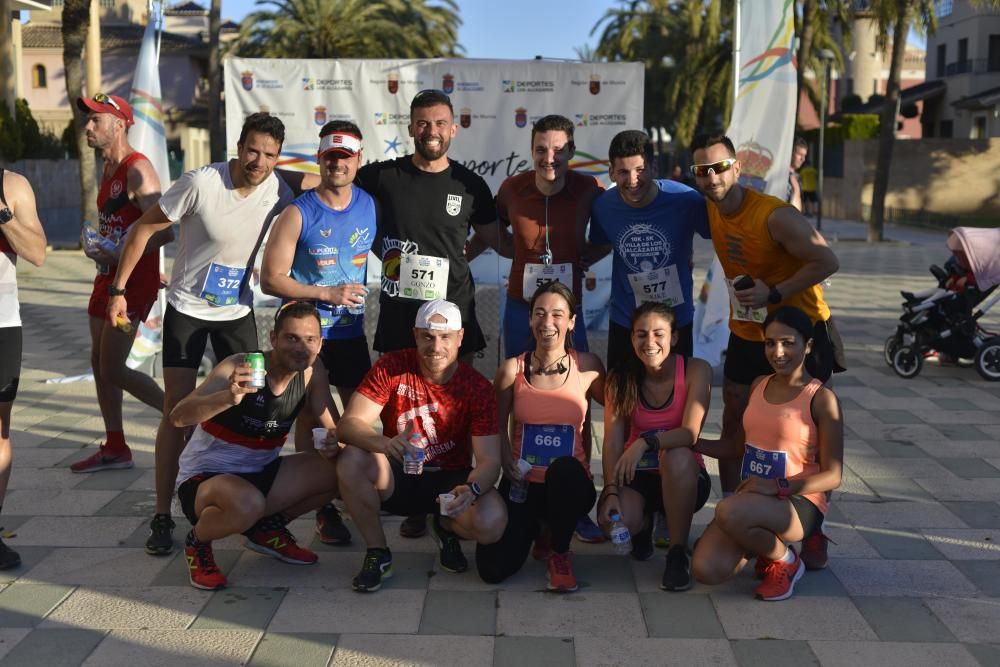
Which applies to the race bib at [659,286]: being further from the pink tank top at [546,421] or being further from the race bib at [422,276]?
the race bib at [422,276]

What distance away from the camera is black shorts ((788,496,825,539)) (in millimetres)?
4262

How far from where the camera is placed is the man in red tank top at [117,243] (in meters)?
5.29

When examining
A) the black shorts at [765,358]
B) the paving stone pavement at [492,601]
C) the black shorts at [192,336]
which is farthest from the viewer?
the black shorts at [192,336]

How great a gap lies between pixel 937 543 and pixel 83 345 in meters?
7.87

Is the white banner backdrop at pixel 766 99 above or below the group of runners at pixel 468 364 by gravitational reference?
above

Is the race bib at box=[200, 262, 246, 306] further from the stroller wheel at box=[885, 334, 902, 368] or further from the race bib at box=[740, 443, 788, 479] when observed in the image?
the stroller wheel at box=[885, 334, 902, 368]

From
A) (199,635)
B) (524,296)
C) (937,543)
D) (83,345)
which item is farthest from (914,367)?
(83,345)

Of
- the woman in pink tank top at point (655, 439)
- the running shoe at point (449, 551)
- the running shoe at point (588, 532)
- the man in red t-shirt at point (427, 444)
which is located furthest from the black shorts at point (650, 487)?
the running shoe at point (449, 551)

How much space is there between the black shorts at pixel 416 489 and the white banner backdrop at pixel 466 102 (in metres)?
4.56

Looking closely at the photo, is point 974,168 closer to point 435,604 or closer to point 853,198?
point 853,198

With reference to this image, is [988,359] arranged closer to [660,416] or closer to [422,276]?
[660,416]

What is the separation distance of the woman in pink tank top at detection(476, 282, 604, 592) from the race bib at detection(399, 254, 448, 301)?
516mm

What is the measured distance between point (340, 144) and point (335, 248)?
0.44 meters

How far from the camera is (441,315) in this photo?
429cm
